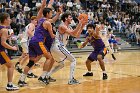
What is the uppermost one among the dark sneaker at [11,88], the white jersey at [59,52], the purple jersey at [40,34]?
the purple jersey at [40,34]

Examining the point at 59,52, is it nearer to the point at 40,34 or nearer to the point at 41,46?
the point at 41,46

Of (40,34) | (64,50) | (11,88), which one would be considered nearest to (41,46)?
(40,34)

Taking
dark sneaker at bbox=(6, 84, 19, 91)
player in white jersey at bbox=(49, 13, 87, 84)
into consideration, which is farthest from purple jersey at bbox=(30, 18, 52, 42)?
dark sneaker at bbox=(6, 84, 19, 91)

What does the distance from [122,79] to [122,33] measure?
57.3 ft

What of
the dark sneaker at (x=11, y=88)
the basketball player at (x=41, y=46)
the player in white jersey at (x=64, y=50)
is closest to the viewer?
the dark sneaker at (x=11, y=88)

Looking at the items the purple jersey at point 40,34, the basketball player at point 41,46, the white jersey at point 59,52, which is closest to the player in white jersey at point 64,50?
the white jersey at point 59,52

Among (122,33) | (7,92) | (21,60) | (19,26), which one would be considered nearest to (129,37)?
(122,33)

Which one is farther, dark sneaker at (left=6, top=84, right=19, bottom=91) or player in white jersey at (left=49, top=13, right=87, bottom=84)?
player in white jersey at (left=49, top=13, right=87, bottom=84)

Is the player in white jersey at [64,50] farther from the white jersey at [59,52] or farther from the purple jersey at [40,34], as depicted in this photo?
the purple jersey at [40,34]

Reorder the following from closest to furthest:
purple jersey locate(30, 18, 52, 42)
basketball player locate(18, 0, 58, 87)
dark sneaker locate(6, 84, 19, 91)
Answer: dark sneaker locate(6, 84, 19, 91) < basketball player locate(18, 0, 58, 87) < purple jersey locate(30, 18, 52, 42)

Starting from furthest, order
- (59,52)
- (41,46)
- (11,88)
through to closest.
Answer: (59,52)
(41,46)
(11,88)

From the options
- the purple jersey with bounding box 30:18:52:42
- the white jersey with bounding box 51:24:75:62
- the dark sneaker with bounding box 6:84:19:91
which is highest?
the purple jersey with bounding box 30:18:52:42

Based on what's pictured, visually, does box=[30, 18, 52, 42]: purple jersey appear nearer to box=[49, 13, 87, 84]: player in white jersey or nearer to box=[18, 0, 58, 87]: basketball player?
box=[18, 0, 58, 87]: basketball player

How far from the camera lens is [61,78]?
945cm
